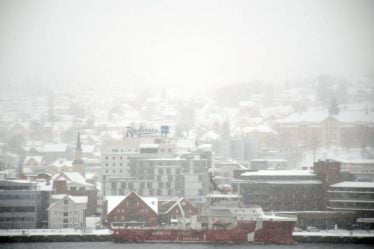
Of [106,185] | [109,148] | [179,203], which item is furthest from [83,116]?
[179,203]

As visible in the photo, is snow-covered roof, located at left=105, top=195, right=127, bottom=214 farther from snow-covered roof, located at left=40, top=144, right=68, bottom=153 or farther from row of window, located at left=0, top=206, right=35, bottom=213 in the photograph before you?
snow-covered roof, located at left=40, top=144, right=68, bottom=153

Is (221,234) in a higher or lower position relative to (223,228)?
lower

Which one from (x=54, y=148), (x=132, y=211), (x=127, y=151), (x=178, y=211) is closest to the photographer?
(x=132, y=211)

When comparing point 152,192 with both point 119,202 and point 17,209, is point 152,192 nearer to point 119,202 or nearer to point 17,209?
point 119,202

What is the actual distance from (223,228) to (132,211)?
8.86 m

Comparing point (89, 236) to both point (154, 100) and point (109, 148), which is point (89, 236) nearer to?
point (109, 148)

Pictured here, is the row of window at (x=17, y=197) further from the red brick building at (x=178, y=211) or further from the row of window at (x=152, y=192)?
the row of window at (x=152, y=192)

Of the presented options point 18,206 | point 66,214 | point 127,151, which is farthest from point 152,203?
point 127,151

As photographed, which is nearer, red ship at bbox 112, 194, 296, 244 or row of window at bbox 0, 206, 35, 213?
red ship at bbox 112, 194, 296, 244

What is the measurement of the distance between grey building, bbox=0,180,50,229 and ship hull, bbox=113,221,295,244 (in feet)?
27.8

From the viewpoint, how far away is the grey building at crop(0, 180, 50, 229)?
210ft

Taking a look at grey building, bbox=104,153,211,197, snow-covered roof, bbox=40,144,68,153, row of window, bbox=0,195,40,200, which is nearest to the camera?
row of window, bbox=0,195,40,200

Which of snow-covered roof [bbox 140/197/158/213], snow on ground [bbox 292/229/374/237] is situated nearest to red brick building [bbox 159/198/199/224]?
snow-covered roof [bbox 140/197/158/213]

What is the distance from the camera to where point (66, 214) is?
6481 cm
